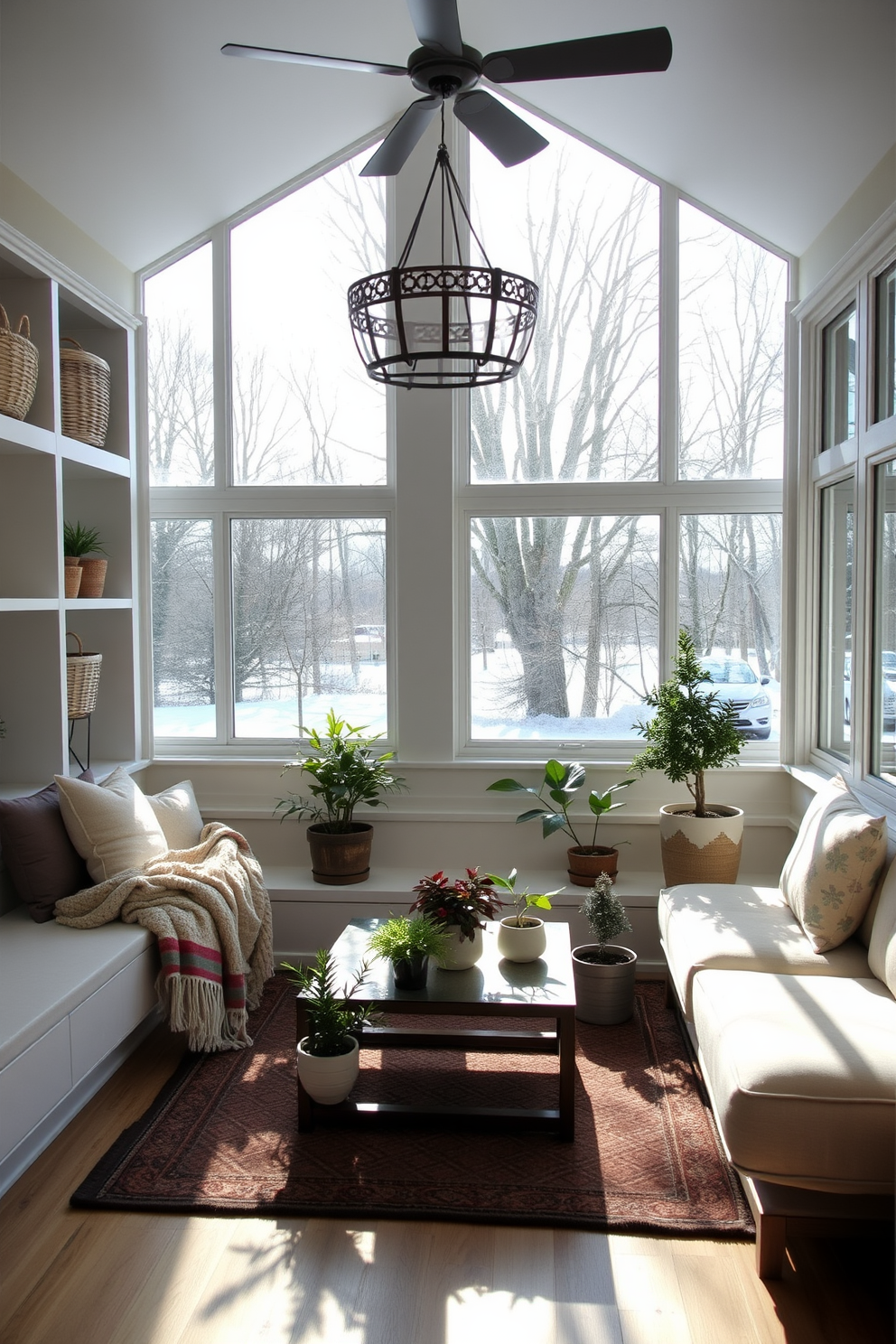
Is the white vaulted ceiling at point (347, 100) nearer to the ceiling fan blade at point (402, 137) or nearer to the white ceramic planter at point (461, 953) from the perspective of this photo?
the ceiling fan blade at point (402, 137)

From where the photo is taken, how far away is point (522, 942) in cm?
320

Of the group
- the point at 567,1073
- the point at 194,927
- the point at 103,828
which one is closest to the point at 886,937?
the point at 567,1073

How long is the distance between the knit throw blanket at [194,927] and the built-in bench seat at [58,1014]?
60 mm

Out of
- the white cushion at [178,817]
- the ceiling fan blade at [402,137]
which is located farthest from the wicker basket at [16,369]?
the white cushion at [178,817]

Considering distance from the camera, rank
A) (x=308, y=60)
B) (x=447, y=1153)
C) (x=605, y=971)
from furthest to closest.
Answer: (x=605, y=971) → (x=447, y=1153) → (x=308, y=60)

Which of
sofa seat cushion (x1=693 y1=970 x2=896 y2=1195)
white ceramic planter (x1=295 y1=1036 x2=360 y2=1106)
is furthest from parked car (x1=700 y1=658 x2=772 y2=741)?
white ceramic planter (x1=295 y1=1036 x2=360 y2=1106)

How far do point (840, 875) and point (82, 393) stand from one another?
124 inches

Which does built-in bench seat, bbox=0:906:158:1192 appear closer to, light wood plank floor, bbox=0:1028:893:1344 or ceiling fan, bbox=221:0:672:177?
light wood plank floor, bbox=0:1028:893:1344

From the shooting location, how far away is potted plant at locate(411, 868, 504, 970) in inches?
120

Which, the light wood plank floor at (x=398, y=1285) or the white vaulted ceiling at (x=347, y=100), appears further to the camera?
the white vaulted ceiling at (x=347, y=100)

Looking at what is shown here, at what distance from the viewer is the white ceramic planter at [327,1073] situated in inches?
112

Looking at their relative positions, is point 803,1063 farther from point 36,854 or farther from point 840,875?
point 36,854

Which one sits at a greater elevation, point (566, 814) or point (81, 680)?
point (81, 680)

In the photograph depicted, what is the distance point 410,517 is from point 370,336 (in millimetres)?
2307
